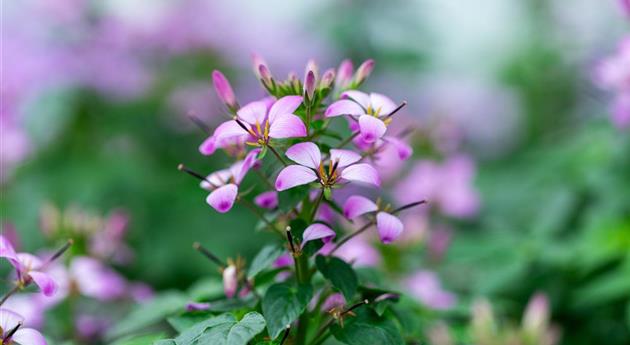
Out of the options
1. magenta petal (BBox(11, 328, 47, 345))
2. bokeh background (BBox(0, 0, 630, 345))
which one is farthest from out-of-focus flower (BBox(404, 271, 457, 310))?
magenta petal (BBox(11, 328, 47, 345))

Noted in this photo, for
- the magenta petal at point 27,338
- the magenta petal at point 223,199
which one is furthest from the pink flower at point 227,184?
the magenta petal at point 27,338

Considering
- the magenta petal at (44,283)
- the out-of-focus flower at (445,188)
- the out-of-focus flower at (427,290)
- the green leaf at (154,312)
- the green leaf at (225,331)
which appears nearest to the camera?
the green leaf at (225,331)

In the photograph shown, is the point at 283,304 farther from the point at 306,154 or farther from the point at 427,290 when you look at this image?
the point at 427,290

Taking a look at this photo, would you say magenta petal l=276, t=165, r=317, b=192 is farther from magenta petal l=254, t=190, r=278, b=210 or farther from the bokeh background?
the bokeh background

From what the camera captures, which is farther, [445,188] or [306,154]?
[445,188]

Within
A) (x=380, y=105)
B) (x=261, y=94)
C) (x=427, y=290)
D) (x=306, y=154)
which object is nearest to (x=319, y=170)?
(x=306, y=154)

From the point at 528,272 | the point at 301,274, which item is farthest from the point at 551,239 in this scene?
the point at 301,274

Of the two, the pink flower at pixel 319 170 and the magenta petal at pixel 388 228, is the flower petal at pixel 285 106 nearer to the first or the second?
the pink flower at pixel 319 170
